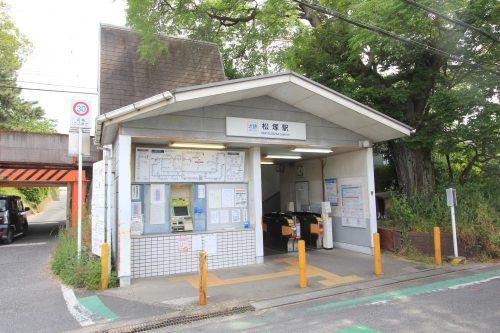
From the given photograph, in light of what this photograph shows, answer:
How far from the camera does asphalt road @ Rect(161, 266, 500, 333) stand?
491 cm

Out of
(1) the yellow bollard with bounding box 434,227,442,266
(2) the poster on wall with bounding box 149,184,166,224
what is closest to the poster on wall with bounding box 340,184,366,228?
(1) the yellow bollard with bounding box 434,227,442,266

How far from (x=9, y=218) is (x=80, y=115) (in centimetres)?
838

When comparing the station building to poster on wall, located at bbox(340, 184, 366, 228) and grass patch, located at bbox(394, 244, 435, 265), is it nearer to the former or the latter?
poster on wall, located at bbox(340, 184, 366, 228)

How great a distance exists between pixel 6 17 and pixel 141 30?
24205 millimetres

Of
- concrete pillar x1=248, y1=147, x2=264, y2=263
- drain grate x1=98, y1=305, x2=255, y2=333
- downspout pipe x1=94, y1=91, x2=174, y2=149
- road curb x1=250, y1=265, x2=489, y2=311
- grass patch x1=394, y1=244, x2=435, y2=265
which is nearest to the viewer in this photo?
drain grate x1=98, y1=305, x2=255, y2=333

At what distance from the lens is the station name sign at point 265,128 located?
27.2 ft

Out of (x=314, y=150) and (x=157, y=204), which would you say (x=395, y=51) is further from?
(x=157, y=204)

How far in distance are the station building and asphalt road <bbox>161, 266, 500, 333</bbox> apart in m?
2.96

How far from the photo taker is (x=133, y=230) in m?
7.77

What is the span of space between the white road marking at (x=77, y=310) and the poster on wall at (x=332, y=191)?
785 centimetres

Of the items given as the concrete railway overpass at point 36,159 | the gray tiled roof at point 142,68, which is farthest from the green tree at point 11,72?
the gray tiled roof at point 142,68

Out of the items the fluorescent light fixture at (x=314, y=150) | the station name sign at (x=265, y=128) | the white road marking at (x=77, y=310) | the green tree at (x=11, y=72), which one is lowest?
the white road marking at (x=77, y=310)

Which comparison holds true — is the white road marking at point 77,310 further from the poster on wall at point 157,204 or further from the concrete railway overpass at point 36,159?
the concrete railway overpass at point 36,159

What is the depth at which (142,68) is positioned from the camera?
11742 mm
